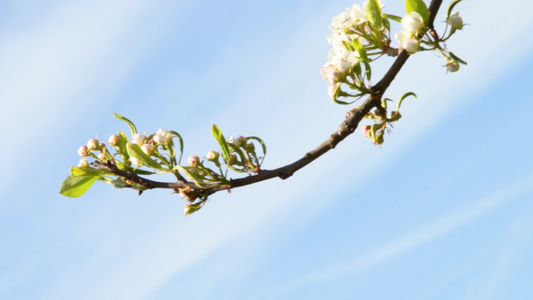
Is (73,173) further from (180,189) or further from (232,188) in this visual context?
(232,188)

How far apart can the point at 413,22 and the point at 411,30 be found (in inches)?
1.0

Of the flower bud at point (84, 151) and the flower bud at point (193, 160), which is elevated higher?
the flower bud at point (84, 151)

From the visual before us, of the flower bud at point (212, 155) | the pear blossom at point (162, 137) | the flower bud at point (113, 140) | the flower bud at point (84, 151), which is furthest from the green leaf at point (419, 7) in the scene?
the flower bud at point (84, 151)

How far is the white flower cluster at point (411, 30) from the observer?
72.7 inches

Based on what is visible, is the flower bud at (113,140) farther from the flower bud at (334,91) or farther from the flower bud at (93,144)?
the flower bud at (334,91)

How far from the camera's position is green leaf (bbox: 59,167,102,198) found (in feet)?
7.16

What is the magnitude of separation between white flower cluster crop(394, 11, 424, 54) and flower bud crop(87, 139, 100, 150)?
109 centimetres

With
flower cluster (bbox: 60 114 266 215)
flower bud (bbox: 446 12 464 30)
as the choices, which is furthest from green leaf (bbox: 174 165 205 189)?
flower bud (bbox: 446 12 464 30)

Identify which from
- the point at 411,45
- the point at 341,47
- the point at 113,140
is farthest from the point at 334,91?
the point at 113,140

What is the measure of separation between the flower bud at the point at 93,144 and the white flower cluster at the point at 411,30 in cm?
109

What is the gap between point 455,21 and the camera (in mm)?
1928

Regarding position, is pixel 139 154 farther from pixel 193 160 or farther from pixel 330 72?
pixel 330 72

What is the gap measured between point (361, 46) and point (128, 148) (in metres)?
0.81

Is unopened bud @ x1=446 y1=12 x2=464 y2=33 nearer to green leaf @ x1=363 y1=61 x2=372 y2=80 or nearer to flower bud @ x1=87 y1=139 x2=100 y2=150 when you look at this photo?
green leaf @ x1=363 y1=61 x2=372 y2=80
